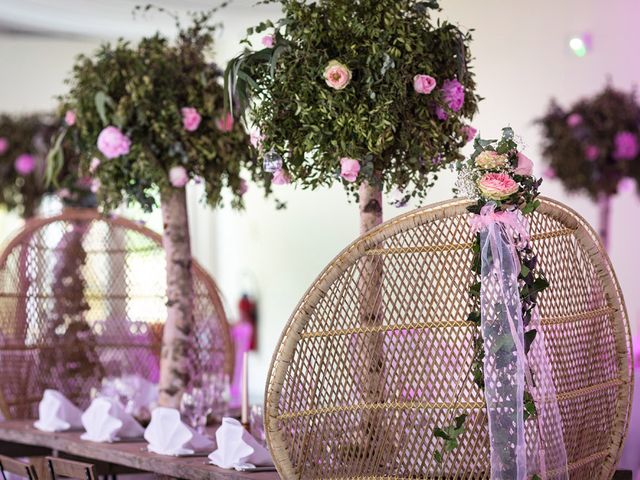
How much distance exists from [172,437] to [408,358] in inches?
42.3

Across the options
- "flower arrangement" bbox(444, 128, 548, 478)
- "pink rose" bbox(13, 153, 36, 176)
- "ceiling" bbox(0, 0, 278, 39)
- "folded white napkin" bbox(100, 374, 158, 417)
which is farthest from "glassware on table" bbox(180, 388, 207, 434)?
"pink rose" bbox(13, 153, 36, 176)

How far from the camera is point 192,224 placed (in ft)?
30.3

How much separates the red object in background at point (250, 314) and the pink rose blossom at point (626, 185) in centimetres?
387

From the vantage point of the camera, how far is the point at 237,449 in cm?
337

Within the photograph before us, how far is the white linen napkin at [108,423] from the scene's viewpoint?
4.00m

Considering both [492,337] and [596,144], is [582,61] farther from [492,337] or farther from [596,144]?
[492,337]

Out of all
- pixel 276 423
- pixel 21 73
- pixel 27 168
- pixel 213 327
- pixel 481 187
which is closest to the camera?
pixel 481 187

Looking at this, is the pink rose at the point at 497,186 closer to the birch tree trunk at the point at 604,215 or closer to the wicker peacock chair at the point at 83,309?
the wicker peacock chair at the point at 83,309

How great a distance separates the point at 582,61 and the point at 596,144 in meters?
0.42

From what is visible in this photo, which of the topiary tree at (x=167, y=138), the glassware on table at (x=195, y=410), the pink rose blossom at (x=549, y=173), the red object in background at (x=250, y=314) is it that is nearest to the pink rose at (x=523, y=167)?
the topiary tree at (x=167, y=138)

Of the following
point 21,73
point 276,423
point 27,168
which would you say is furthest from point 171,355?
point 21,73

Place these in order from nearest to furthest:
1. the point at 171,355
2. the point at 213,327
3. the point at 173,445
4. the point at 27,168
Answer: the point at 173,445 → the point at 171,355 → the point at 213,327 → the point at 27,168

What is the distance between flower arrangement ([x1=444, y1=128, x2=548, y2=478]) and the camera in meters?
2.79

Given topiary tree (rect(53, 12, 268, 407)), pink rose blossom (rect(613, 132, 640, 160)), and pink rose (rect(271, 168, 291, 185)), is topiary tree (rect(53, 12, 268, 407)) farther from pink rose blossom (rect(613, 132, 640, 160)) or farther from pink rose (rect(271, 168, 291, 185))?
pink rose blossom (rect(613, 132, 640, 160))
